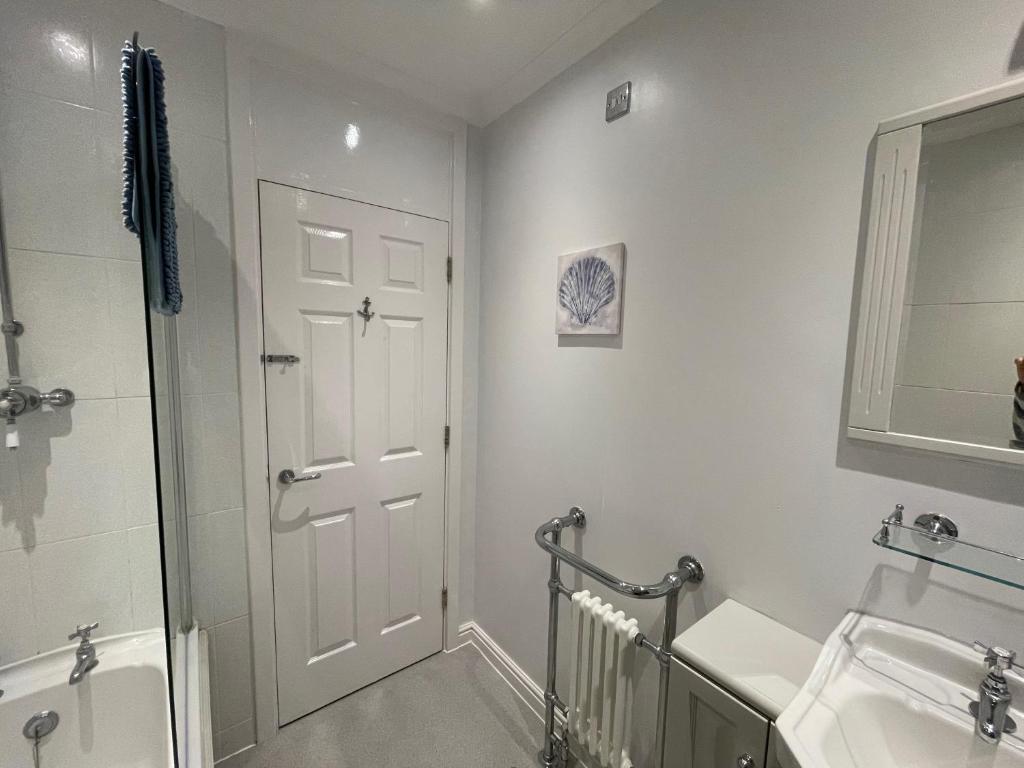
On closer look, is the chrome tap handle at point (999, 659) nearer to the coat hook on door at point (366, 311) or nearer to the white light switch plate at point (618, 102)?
the white light switch plate at point (618, 102)

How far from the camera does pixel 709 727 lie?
90cm

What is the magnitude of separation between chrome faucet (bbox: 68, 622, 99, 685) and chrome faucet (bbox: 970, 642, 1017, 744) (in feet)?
6.71

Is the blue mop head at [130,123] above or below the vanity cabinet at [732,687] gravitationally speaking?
above

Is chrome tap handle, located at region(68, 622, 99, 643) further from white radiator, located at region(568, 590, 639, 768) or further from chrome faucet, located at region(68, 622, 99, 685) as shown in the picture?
white radiator, located at region(568, 590, 639, 768)

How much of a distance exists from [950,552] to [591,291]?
1032mm

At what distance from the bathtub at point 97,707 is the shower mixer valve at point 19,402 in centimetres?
65

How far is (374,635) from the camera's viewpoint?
6.04 feet

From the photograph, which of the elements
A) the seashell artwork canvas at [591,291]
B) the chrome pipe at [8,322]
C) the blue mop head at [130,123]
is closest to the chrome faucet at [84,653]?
the chrome pipe at [8,322]

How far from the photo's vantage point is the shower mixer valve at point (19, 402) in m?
1.09

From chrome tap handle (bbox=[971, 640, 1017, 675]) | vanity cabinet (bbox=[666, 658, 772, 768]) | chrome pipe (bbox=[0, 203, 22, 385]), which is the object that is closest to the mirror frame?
chrome tap handle (bbox=[971, 640, 1017, 675])

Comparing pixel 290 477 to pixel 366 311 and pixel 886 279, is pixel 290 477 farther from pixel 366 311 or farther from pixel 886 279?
pixel 886 279

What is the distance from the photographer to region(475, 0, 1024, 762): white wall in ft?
2.61

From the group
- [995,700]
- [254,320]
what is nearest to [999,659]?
[995,700]

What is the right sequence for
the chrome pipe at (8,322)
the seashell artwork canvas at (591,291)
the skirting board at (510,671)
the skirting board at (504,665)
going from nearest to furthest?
the chrome pipe at (8,322) < the seashell artwork canvas at (591,291) < the skirting board at (510,671) < the skirting board at (504,665)
